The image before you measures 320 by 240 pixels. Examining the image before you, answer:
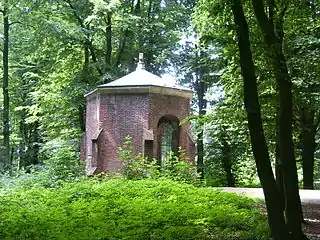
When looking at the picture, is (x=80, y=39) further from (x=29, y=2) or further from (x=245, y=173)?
(x=245, y=173)

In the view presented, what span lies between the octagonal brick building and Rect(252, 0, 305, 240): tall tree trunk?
11.7m

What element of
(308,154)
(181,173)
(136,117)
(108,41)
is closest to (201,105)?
(108,41)

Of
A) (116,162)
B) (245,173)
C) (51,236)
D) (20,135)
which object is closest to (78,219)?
(51,236)

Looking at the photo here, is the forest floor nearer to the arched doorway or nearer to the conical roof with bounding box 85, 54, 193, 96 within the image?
the arched doorway

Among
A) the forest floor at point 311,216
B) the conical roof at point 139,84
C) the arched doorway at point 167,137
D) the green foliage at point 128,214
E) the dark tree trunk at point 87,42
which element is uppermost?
the dark tree trunk at point 87,42

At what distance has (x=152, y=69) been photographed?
86.5 feet

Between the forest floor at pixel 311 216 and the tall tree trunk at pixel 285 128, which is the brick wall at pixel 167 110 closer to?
the forest floor at pixel 311 216

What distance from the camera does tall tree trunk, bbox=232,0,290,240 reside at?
207 inches

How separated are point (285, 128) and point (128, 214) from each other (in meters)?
3.41

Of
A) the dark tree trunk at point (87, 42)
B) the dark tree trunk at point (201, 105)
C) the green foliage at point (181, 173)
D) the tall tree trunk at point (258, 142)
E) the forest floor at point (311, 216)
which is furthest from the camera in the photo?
the dark tree trunk at point (201, 105)

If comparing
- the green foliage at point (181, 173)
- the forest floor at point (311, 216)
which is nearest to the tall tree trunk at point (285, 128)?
the forest floor at point (311, 216)

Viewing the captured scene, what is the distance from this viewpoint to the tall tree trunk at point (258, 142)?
5.27 meters

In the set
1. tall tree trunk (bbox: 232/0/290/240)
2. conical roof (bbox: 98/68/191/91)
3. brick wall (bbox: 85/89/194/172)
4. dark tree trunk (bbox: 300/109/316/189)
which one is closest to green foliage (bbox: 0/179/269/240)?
tall tree trunk (bbox: 232/0/290/240)

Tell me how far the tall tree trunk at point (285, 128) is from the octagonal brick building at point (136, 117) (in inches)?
462
